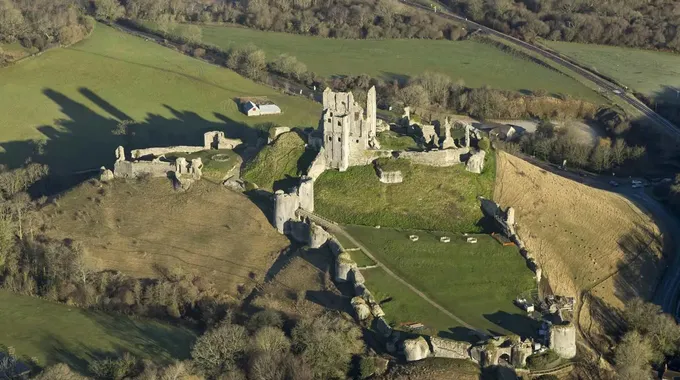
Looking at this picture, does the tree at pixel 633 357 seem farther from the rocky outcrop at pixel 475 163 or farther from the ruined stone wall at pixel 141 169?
the ruined stone wall at pixel 141 169

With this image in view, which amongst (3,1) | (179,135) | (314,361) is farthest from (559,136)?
(3,1)

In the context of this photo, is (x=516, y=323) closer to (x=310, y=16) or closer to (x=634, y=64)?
(x=634, y=64)

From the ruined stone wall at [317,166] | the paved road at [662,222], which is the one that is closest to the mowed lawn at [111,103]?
the ruined stone wall at [317,166]

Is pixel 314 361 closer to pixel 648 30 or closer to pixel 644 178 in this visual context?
pixel 644 178

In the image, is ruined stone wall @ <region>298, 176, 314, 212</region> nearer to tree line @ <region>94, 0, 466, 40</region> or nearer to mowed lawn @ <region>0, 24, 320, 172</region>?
mowed lawn @ <region>0, 24, 320, 172</region>

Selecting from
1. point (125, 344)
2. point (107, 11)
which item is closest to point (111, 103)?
point (107, 11)

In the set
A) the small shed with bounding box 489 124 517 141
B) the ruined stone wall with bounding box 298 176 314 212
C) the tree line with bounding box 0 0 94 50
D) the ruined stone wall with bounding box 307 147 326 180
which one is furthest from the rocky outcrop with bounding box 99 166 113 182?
the tree line with bounding box 0 0 94 50
